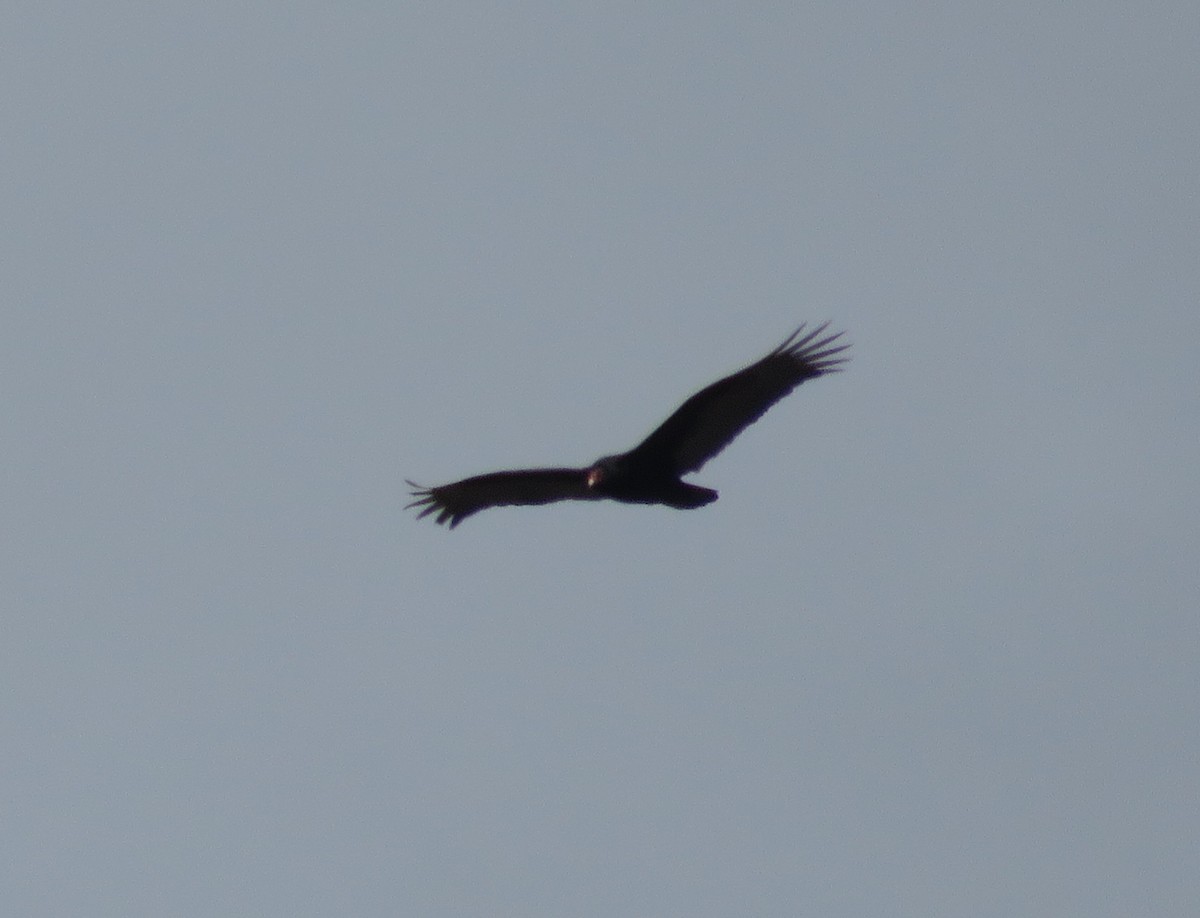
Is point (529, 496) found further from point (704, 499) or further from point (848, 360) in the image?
point (848, 360)

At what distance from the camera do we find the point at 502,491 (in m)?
24.0

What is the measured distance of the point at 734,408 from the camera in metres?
22.3

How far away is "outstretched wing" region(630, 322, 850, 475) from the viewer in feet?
72.6

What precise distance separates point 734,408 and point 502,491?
10.2 ft

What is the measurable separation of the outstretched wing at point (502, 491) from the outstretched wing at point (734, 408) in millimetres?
1091

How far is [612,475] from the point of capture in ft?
74.0

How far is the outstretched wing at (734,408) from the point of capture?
2212 centimetres

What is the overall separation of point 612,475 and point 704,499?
98cm

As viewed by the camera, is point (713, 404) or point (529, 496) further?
point (529, 496)

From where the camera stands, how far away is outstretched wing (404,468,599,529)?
23.3 m

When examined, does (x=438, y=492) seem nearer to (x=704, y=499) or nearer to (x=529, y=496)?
(x=529, y=496)

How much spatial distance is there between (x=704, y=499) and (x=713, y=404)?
0.99 metres

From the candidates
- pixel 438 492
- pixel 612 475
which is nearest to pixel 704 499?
pixel 612 475

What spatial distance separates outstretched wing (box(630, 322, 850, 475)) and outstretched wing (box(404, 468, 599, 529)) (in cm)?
109
